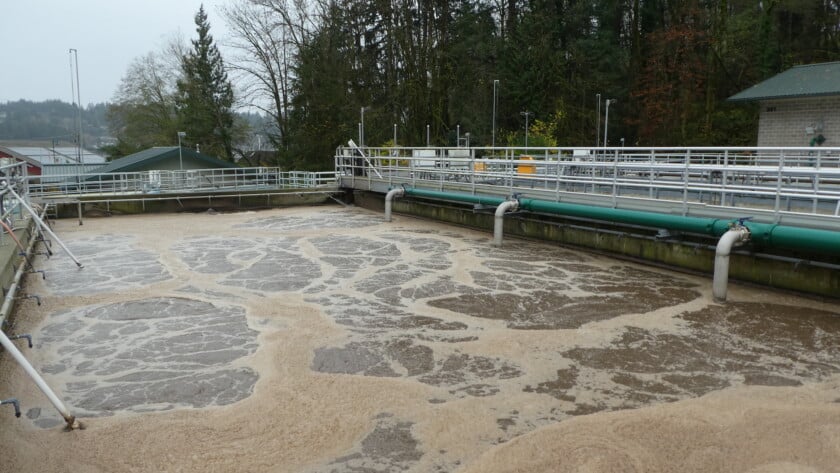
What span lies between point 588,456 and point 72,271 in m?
11.9

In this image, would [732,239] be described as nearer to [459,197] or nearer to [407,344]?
[407,344]

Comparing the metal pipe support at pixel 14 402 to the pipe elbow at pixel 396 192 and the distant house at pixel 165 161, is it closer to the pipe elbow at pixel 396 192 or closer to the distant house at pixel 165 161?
the pipe elbow at pixel 396 192

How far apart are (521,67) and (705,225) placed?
127 ft

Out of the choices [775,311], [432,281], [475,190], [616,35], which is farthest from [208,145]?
[775,311]

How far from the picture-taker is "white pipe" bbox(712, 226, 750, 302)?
9.69 metres

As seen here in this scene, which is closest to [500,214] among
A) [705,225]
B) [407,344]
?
[705,225]

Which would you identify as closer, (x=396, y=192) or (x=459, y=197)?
(x=459, y=197)

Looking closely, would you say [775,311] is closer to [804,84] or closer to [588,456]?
[588,456]

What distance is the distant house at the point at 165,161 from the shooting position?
3774 cm

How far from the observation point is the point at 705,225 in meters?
10.6

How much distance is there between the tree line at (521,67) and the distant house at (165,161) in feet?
22.4

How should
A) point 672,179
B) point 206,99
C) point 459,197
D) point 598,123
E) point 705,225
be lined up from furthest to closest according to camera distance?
point 206,99 < point 598,123 < point 672,179 < point 459,197 < point 705,225

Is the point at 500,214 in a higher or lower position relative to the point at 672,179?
lower

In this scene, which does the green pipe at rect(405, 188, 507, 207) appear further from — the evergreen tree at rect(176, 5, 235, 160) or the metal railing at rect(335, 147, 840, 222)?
the evergreen tree at rect(176, 5, 235, 160)
